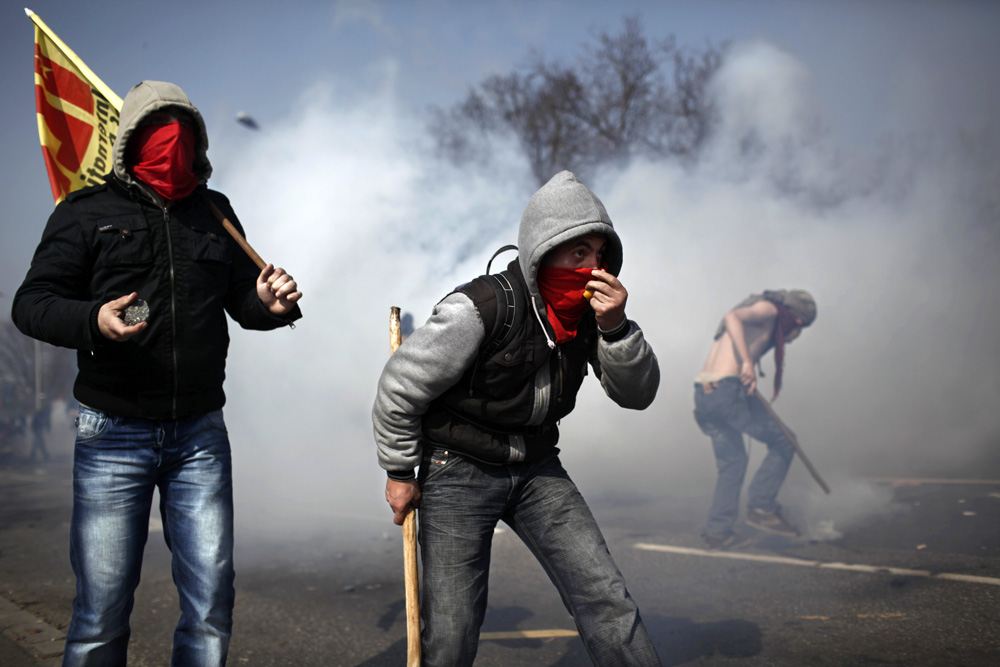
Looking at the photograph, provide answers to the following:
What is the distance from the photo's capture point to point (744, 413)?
587cm

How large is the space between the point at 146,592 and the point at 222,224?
2.80m

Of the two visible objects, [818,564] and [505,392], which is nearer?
[505,392]

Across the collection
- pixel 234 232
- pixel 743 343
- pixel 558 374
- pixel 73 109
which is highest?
pixel 73 109

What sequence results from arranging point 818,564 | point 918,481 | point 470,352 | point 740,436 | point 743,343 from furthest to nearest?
point 918,481 → point 743,343 → point 740,436 → point 818,564 → point 470,352

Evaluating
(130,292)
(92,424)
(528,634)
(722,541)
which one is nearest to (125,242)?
(130,292)

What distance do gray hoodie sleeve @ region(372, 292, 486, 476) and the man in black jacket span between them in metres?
0.53

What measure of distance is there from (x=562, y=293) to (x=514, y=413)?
0.36m

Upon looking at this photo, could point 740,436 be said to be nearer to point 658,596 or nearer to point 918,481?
point 658,596

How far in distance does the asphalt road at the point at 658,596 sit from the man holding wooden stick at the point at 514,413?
1307 mm

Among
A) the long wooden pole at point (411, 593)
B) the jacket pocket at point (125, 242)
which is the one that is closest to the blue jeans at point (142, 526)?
the jacket pocket at point (125, 242)

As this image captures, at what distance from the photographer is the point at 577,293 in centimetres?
209

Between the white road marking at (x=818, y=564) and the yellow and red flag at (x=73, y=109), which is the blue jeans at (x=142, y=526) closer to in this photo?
the yellow and red flag at (x=73, y=109)

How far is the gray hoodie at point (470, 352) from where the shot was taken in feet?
6.44

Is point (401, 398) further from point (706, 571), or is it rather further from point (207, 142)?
point (706, 571)
